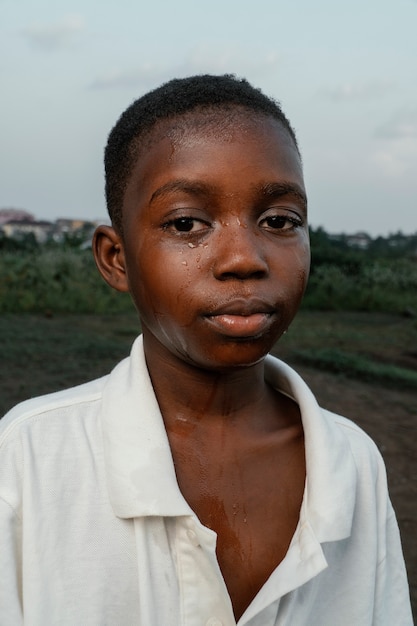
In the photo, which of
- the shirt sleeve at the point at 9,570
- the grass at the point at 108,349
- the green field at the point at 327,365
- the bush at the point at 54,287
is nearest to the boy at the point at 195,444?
the shirt sleeve at the point at 9,570

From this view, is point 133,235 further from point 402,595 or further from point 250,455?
point 402,595

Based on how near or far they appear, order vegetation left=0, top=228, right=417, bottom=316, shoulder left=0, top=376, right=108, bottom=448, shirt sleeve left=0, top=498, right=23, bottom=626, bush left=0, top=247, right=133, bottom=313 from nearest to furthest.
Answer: shirt sleeve left=0, top=498, right=23, bottom=626
shoulder left=0, top=376, right=108, bottom=448
bush left=0, top=247, right=133, bottom=313
vegetation left=0, top=228, right=417, bottom=316

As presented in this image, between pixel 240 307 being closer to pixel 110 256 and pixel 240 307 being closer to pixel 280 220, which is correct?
pixel 280 220

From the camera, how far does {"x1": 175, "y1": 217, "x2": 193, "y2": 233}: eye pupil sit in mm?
1279

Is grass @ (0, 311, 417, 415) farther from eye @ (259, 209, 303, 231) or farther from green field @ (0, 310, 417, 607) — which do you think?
eye @ (259, 209, 303, 231)

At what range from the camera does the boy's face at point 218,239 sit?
1256 millimetres

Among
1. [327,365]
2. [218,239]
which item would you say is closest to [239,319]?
[218,239]

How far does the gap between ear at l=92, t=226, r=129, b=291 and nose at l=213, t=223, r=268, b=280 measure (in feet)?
0.93

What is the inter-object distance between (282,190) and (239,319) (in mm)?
264

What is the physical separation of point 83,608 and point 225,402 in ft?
1.56

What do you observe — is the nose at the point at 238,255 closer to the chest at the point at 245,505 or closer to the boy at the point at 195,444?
the boy at the point at 195,444

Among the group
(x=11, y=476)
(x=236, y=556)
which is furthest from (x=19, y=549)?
(x=236, y=556)

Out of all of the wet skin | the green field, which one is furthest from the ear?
the green field

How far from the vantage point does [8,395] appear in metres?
5.36
